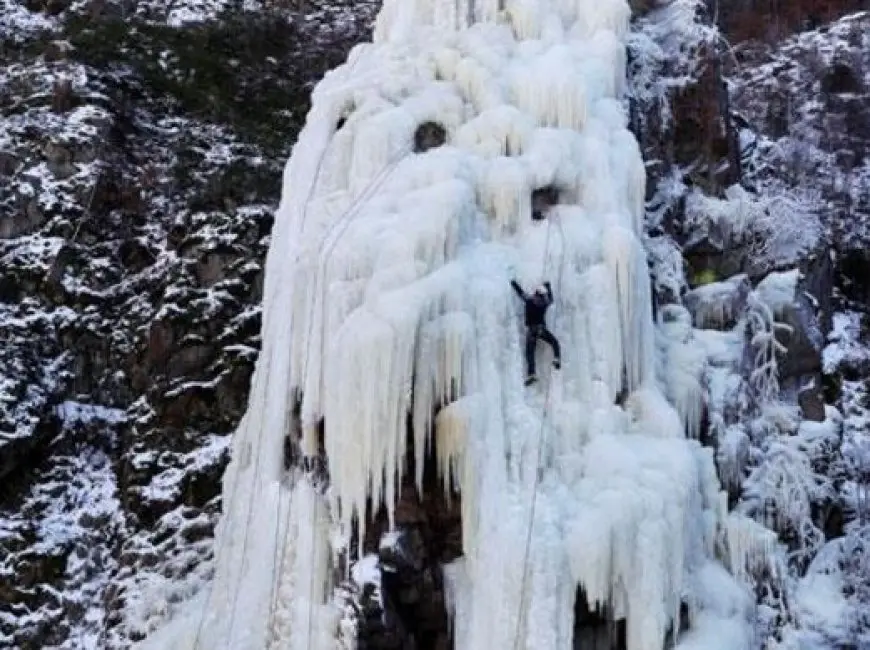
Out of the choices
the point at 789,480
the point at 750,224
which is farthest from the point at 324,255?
the point at 750,224

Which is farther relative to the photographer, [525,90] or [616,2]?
[616,2]

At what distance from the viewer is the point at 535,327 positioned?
9133 millimetres

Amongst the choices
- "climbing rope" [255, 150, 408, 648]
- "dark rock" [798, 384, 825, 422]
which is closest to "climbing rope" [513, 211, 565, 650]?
"climbing rope" [255, 150, 408, 648]

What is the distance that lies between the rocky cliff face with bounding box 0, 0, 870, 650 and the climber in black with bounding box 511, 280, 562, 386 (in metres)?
1.27

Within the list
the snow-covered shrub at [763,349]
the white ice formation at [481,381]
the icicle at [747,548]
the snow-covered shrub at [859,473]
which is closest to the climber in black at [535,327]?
the white ice formation at [481,381]

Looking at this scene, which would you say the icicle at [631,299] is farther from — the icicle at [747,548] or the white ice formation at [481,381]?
the icicle at [747,548]

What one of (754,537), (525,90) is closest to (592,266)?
(525,90)

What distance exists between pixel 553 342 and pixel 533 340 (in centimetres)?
16

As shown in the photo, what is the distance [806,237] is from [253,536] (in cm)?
734

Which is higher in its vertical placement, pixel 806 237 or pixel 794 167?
pixel 794 167

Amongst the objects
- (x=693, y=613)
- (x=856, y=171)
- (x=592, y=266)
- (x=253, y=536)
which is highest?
(x=856, y=171)

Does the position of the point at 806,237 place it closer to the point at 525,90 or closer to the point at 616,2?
the point at 616,2

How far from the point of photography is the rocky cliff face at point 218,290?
36.3 ft

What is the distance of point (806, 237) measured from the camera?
43.2 ft
